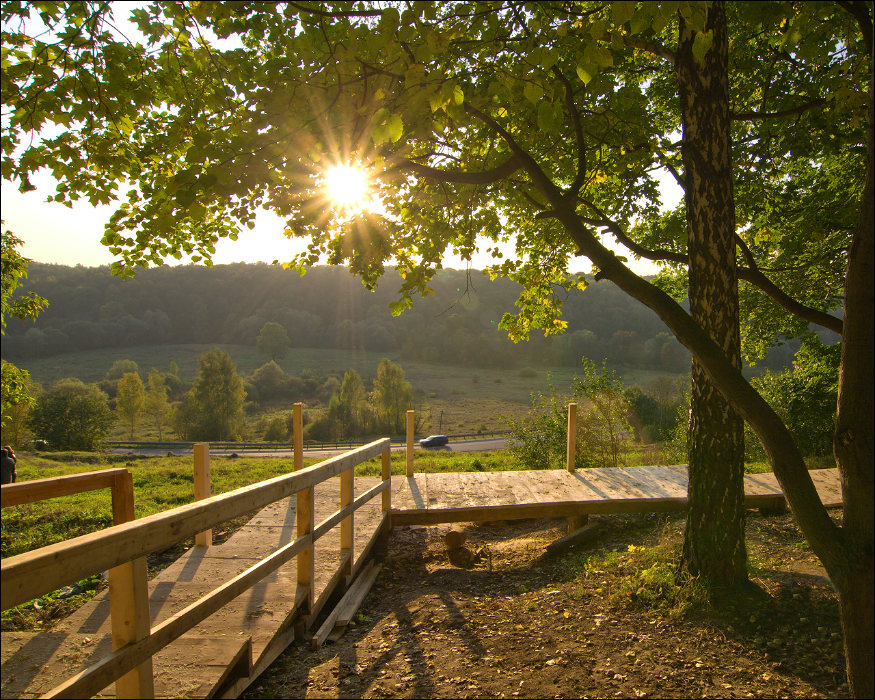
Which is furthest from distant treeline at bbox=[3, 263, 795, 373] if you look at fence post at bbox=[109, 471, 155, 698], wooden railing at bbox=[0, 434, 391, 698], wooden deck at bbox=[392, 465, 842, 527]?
fence post at bbox=[109, 471, 155, 698]

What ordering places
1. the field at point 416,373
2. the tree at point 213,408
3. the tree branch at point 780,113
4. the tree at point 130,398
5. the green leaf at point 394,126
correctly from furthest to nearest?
the field at point 416,373
the tree at point 213,408
the tree at point 130,398
the tree branch at point 780,113
the green leaf at point 394,126

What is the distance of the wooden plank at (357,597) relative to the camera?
408 centimetres

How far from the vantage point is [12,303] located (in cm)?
1087

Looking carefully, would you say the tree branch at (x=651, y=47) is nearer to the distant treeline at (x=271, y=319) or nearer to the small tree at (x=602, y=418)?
the small tree at (x=602, y=418)

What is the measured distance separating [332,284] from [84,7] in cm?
12231

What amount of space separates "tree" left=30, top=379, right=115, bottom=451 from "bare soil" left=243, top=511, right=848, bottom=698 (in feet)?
132

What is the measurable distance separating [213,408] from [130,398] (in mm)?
7621

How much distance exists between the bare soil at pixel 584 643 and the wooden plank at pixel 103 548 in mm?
1278

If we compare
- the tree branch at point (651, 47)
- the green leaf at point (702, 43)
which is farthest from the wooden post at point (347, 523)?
the tree branch at point (651, 47)

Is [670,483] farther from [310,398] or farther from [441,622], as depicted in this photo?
[310,398]

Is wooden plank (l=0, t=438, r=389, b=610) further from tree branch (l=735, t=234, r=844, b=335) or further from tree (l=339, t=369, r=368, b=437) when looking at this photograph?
tree (l=339, t=369, r=368, b=437)

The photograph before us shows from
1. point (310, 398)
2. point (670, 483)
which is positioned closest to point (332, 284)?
point (310, 398)

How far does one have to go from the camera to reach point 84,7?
245 cm

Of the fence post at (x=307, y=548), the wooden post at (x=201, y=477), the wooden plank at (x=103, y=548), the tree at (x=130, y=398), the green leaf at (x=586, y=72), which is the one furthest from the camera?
the tree at (x=130, y=398)
